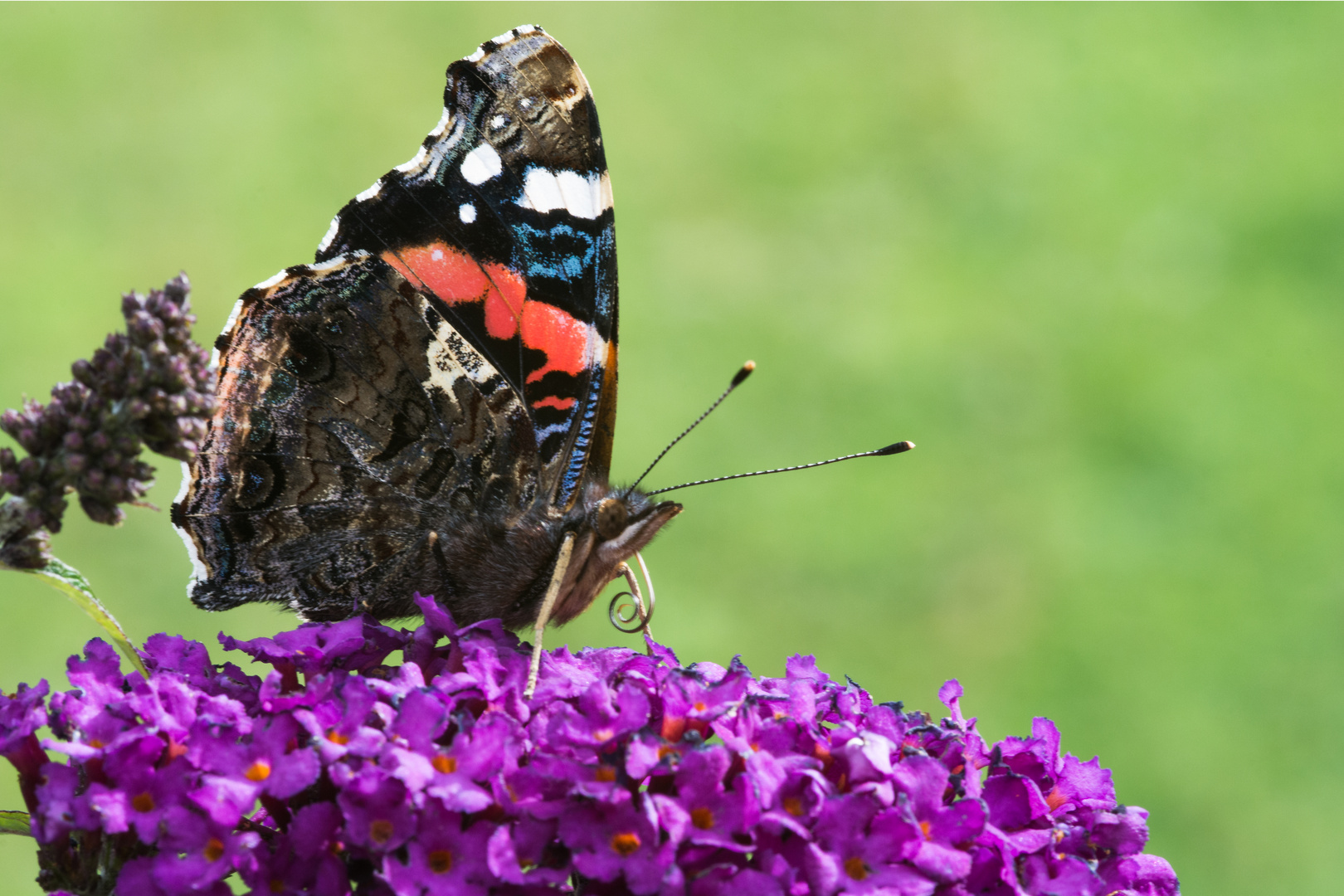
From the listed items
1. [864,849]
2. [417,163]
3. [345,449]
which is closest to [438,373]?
[345,449]

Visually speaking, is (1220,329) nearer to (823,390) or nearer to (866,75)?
(823,390)

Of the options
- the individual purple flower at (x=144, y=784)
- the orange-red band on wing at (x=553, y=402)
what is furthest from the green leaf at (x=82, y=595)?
the orange-red band on wing at (x=553, y=402)

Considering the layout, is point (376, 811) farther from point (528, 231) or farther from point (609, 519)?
point (528, 231)

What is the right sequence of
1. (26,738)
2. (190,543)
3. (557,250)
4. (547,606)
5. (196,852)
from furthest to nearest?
(557,250)
(190,543)
(547,606)
(26,738)
(196,852)

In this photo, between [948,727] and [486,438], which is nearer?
[948,727]

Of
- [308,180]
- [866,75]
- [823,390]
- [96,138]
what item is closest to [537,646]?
[823,390]

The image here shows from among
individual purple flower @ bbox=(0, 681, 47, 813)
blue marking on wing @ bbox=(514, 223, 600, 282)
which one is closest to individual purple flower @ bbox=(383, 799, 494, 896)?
individual purple flower @ bbox=(0, 681, 47, 813)
